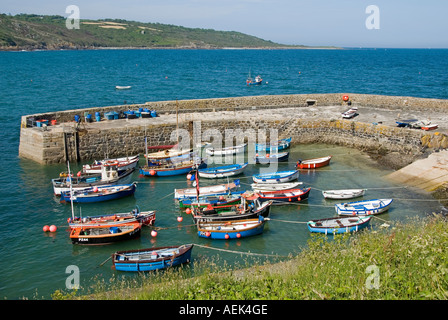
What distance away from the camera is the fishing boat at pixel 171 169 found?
2689 centimetres

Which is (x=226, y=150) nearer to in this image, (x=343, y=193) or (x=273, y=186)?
(x=273, y=186)

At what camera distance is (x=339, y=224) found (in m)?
19.3

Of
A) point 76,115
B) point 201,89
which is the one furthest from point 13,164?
point 201,89

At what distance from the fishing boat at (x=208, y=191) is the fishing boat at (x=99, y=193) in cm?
284

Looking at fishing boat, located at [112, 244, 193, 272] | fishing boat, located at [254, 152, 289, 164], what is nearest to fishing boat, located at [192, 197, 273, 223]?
fishing boat, located at [112, 244, 193, 272]

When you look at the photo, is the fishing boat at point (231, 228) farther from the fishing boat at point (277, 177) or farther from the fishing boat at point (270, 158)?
the fishing boat at point (270, 158)

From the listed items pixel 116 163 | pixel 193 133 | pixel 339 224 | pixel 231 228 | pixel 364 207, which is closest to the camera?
pixel 231 228

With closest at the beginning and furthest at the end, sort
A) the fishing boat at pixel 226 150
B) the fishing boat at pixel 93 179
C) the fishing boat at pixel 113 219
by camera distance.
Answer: the fishing boat at pixel 113 219, the fishing boat at pixel 93 179, the fishing boat at pixel 226 150

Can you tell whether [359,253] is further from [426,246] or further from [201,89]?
[201,89]

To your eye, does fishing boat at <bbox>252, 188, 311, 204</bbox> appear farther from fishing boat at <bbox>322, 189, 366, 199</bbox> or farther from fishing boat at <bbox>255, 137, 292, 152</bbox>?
fishing boat at <bbox>255, 137, 292, 152</bbox>

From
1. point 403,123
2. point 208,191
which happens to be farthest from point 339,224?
point 403,123

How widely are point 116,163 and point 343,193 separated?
1441cm

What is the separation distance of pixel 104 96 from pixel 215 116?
29.8 metres

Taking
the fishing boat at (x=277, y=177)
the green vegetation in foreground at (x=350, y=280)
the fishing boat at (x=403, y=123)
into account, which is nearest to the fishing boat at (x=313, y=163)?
the fishing boat at (x=277, y=177)
